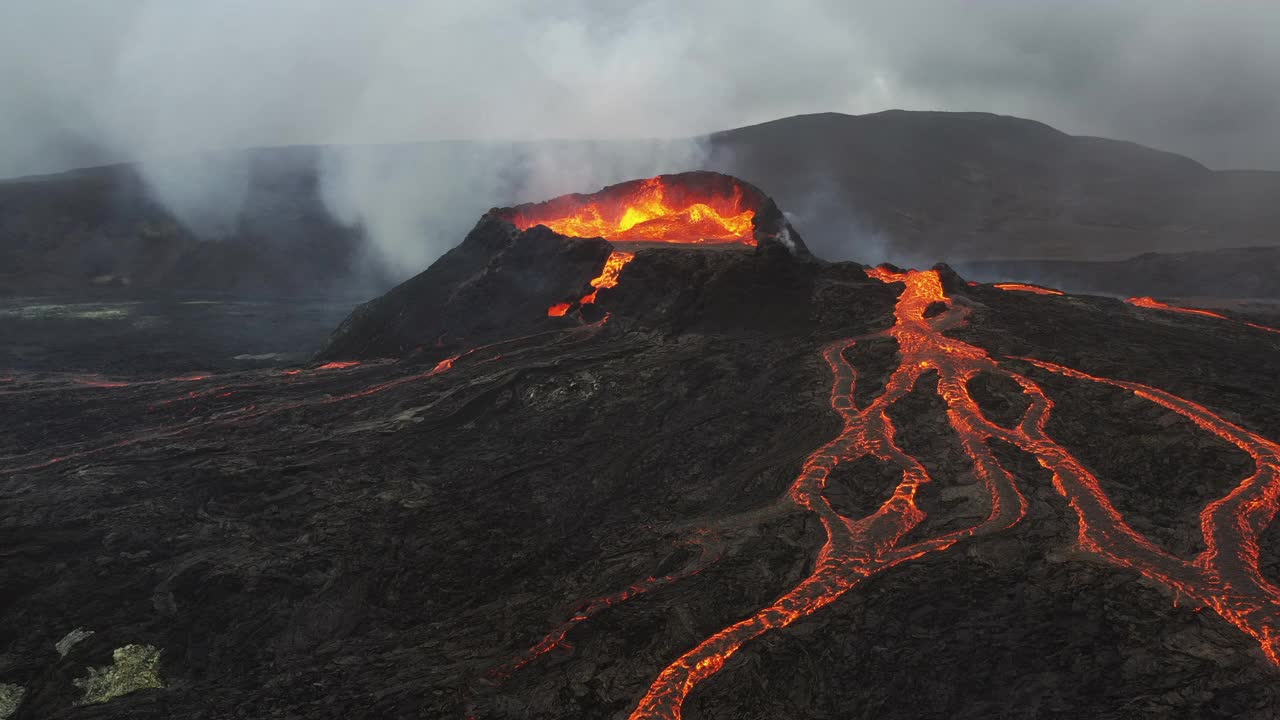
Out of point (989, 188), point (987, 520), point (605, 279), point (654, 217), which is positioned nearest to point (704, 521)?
point (987, 520)

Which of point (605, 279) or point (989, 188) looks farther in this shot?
point (989, 188)

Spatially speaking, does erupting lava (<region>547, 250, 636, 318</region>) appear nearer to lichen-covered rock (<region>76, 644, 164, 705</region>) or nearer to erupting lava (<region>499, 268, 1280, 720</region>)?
erupting lava (<region>499, 268, 1280, 720</region>)

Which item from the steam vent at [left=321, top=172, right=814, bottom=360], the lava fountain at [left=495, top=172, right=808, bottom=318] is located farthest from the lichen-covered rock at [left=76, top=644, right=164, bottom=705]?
the lava fountain at [left=495, top=172, right=808, bottom=318]

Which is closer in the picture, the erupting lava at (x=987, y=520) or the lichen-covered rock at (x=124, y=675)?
the erupting lava at (x=987, y=520)

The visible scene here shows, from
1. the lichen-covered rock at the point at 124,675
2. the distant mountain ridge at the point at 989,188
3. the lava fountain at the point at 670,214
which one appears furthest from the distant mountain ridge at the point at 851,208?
the lichen-covered rock at the point at 124,675

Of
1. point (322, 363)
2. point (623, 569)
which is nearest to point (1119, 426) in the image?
point (623, 569)

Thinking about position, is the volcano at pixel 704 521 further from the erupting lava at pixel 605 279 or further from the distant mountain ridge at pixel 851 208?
the distant mountain ridge at pixel 851 208

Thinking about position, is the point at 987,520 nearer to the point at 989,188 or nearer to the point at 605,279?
the point at 605,279

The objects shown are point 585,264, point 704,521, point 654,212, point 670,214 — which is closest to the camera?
point 704,521
